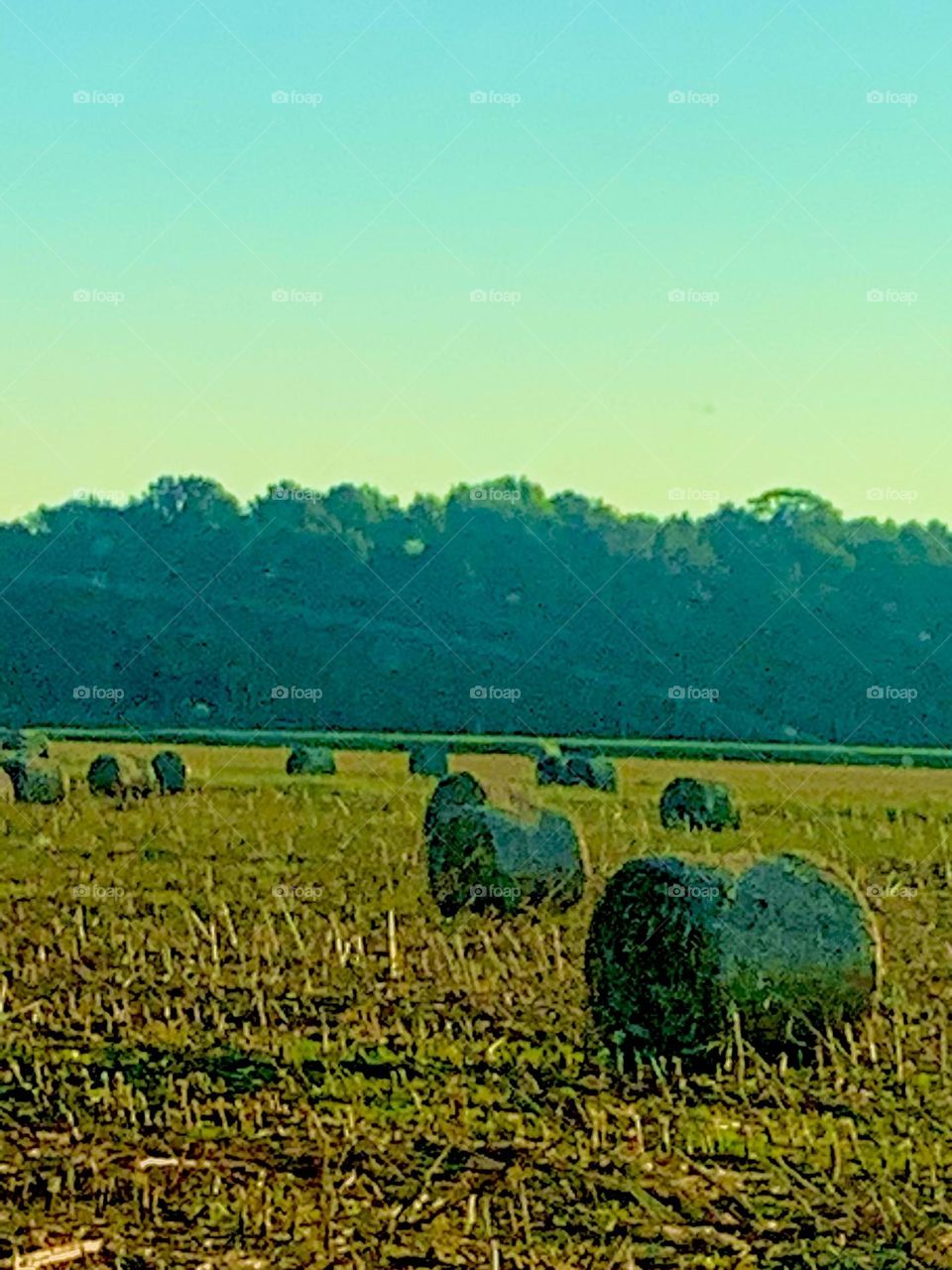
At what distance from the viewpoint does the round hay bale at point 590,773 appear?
40688 millimetres

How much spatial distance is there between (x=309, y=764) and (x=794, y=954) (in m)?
31.9

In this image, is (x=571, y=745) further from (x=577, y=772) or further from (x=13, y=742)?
(x=13, y=742)

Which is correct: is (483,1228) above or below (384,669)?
below

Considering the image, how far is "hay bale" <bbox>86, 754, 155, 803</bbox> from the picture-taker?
3388 centimetres

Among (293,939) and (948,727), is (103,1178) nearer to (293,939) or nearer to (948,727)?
(293,939)

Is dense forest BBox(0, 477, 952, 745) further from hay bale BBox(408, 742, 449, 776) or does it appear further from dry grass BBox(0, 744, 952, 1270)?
dry grass BBox(0, 744, 952, 1270)

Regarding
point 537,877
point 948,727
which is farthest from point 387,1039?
point 948,727

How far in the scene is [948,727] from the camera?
2884 inches

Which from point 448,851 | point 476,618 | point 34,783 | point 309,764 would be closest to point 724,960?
point 448,851

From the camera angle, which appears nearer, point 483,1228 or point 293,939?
point 483,1228

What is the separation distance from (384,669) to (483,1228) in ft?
231

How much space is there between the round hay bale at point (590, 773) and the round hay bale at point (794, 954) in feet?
90.0

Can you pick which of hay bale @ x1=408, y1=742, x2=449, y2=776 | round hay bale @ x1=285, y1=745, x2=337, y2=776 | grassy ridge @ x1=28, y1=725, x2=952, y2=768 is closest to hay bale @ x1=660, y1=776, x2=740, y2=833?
hay bale @ x1=408, y1=742, x2=449, y2=776

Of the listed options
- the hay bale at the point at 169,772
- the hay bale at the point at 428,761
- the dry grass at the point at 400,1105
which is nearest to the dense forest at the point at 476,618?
the hay bale at the point at 428,761
